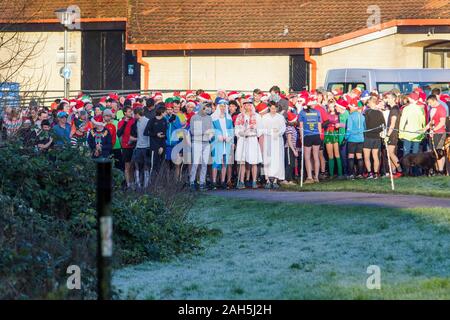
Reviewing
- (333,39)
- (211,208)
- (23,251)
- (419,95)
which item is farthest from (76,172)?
(333,39)

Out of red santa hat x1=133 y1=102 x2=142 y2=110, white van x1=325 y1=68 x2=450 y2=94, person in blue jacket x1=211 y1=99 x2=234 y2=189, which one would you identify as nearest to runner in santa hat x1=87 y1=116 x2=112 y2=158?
red santa hat x1=133 y1=102 x2=142 y2=110

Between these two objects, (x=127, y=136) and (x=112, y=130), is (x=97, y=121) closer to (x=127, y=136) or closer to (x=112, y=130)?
(x=112, y=130)

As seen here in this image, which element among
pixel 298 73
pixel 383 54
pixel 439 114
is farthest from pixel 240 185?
pixel 298 73

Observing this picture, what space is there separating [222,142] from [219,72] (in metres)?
19.5

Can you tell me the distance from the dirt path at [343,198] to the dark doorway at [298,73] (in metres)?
19.9

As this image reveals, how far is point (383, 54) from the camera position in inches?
1747

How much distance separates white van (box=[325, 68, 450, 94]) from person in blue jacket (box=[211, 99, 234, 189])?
28.0 ft

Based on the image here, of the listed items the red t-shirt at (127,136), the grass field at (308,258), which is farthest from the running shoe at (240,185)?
the grass field at (308,258)

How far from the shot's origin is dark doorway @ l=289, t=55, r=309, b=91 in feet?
149

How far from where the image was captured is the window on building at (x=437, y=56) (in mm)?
44312

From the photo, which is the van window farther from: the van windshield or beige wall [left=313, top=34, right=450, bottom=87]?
beige wall [left=313, top=34, right=450, bottom=87]

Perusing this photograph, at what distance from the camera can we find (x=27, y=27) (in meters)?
49.3
